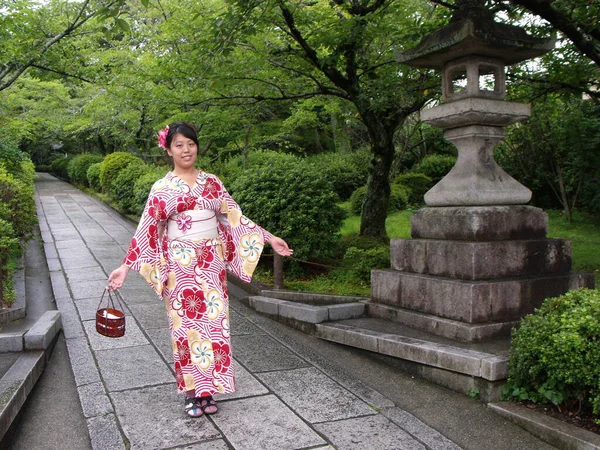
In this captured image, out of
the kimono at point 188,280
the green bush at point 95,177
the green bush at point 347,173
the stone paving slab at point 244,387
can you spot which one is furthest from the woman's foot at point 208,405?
the green bush at point 95,177

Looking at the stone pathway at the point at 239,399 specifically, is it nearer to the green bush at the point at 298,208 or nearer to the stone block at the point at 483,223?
the green bush at the point at 298,208

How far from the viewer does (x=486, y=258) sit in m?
4.66

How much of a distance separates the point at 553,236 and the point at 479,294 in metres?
6.58

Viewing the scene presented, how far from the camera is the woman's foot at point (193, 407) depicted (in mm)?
3615

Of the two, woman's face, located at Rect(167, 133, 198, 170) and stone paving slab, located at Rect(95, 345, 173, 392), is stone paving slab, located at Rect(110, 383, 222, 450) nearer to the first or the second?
stone paving slab, located at Rect(95, 345, 173, 392)

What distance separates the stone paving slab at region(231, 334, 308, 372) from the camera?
4.71m

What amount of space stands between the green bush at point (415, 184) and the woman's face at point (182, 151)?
12.0m

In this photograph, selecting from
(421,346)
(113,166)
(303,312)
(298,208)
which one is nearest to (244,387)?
(421,346)

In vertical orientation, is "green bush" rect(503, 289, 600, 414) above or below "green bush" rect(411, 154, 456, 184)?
below

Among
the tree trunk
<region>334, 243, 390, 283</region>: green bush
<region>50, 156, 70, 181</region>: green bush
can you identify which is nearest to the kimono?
<region>334, 243, 390, 283</region>: green bush

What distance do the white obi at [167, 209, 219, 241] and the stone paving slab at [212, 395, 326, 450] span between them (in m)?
1.27

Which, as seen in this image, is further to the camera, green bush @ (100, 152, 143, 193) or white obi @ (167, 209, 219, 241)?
green bush @ (100, 152, 143, 193)

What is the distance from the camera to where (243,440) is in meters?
3.31

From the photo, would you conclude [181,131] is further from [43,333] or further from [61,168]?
[61,168]
